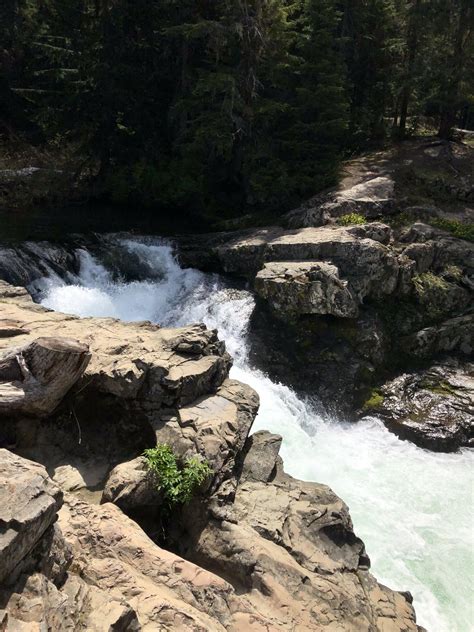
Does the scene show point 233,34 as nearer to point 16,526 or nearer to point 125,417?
point 125,417

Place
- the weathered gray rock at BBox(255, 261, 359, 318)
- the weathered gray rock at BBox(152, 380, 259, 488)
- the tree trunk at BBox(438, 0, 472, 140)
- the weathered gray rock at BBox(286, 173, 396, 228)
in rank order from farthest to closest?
the tree trunk at BBox(438, 0, 472, 140), the weathered gray rock at BBox(286, 173, 396, 228), the weathered gray rock at BBox(255, 261, 359, 318), the weathered gray rock at BBox(152, 380, 259, 488)

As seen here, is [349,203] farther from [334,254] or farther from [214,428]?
[214,428]

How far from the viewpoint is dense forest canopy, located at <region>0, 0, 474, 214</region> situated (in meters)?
21.4

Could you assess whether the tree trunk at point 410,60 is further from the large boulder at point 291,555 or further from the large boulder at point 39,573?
the large boulder at point 39,573

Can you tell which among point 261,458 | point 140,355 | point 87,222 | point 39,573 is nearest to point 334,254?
point 261,458

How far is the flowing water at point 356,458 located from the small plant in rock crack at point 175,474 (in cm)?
466

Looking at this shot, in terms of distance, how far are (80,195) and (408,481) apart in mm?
20698

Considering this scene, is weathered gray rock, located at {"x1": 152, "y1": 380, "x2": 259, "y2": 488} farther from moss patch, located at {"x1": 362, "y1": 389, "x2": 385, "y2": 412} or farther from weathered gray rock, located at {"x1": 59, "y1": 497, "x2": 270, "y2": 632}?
moss patch, located at {"x1": 362, "y1": 389, "x2": 385, "y2": 412}

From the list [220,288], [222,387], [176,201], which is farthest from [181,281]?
[222,387]

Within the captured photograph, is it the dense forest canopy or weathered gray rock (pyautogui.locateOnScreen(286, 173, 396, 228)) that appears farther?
the dense forest canopy

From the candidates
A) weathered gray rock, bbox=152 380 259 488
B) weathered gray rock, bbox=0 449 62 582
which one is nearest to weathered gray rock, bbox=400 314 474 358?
weathered gray rock, bbox=152 380 259 488

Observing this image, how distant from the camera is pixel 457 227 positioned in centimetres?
1814

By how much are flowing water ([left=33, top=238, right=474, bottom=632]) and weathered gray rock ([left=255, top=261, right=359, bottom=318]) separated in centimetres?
144

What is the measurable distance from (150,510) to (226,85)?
18754mm
